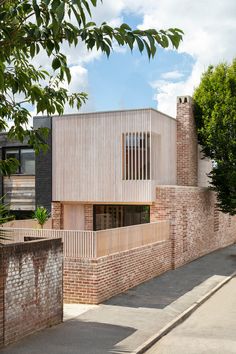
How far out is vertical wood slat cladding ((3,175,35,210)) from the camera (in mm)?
24469

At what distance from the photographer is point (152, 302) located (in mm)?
15102

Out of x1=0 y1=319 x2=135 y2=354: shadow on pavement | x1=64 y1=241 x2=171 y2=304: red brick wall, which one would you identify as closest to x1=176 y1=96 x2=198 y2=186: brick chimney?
x1=64 y1=241 x2=171 y2=304: red brick wall

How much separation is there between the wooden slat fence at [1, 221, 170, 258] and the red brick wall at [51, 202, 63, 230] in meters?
5.76

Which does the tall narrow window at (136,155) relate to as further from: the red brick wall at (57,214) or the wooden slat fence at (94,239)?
the red brick wall at (57,214)

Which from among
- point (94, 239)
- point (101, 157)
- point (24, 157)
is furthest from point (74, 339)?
point (24, 157)

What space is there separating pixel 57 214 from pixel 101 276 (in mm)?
8712

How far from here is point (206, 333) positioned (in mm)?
11969

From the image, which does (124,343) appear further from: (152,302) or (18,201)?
(18,201)

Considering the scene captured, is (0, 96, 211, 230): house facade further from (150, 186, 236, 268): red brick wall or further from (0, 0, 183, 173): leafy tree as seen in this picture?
(0, 0, 183, 173): leafy tree

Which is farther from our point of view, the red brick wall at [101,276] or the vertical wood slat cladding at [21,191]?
the vertical wood slat cladding at [21,191]

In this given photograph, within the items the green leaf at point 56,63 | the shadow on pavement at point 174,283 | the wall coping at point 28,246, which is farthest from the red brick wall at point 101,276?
the green leaf at point 56,63

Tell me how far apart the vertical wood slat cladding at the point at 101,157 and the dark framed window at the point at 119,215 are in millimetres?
1360

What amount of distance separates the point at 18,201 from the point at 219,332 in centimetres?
1487

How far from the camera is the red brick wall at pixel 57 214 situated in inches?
914
